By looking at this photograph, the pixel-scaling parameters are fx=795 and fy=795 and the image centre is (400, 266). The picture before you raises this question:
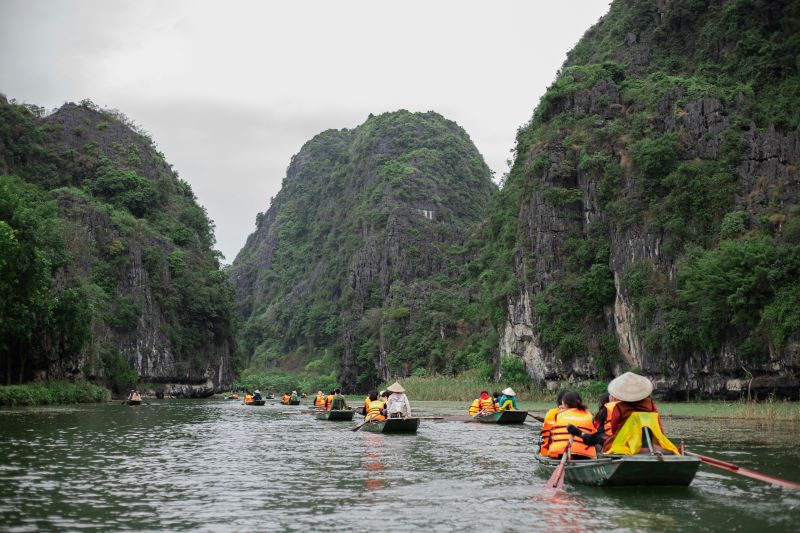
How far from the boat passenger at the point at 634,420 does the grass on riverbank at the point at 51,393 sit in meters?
31.9

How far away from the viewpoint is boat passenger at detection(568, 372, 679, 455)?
11219 millimetres

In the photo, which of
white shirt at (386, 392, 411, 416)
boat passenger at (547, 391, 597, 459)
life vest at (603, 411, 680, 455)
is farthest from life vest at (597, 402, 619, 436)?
white shirt at (386, 392, 411, 416)

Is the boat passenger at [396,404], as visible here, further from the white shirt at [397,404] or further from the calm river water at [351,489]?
the calm river water at [351,489]

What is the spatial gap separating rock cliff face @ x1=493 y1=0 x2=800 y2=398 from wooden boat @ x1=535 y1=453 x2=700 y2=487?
24.3m

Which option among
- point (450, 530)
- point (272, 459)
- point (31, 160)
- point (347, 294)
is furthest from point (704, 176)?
point (347, 294)

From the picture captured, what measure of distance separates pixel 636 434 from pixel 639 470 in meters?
0.63

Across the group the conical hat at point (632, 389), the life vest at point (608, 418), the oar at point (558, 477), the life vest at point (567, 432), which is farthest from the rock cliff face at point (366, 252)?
the conical hat at point (632, 389)

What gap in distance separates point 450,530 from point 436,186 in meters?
113

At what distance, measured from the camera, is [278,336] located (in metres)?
135

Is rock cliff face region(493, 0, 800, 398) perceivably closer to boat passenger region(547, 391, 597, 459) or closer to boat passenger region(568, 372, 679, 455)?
boat passenger region(547, 391, 597, 459)

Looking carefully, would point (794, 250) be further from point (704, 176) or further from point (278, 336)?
point (278, 336)

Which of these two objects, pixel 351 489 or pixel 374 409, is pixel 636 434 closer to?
pixel 351 489

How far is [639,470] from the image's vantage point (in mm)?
10859

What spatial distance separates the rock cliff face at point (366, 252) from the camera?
92.8 meters
